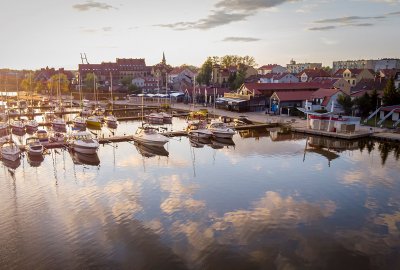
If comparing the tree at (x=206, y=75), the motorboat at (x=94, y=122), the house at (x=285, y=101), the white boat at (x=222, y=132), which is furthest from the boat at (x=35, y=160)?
the tree at (x=206, y=75)

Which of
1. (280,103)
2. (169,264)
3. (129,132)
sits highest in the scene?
(280,103)

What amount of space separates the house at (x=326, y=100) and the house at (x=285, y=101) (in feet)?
7.27

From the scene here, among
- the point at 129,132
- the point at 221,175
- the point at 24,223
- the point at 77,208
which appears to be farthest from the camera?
the point at 129,132

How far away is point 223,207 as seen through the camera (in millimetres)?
25609

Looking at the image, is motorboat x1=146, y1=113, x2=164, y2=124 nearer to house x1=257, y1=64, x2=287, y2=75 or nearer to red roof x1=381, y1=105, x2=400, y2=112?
red roof x1=381, y1=105, x2=400, y2=112

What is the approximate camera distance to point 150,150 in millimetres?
44375

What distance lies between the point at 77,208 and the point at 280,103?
57.3 m

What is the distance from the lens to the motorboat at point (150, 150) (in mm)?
42219

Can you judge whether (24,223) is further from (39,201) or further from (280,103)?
(280,103)

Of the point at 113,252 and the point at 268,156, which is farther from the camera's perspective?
the point at 268,156

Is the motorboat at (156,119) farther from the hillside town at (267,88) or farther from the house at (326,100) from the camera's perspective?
the house at (326,100)

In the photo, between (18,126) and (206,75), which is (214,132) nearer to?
(18,126)

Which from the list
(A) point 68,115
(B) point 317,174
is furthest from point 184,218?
(A) point 68,115

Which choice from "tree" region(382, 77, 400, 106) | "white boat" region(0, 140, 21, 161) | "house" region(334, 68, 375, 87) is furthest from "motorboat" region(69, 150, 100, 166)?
"house" region(334, 68, 375, 87)
